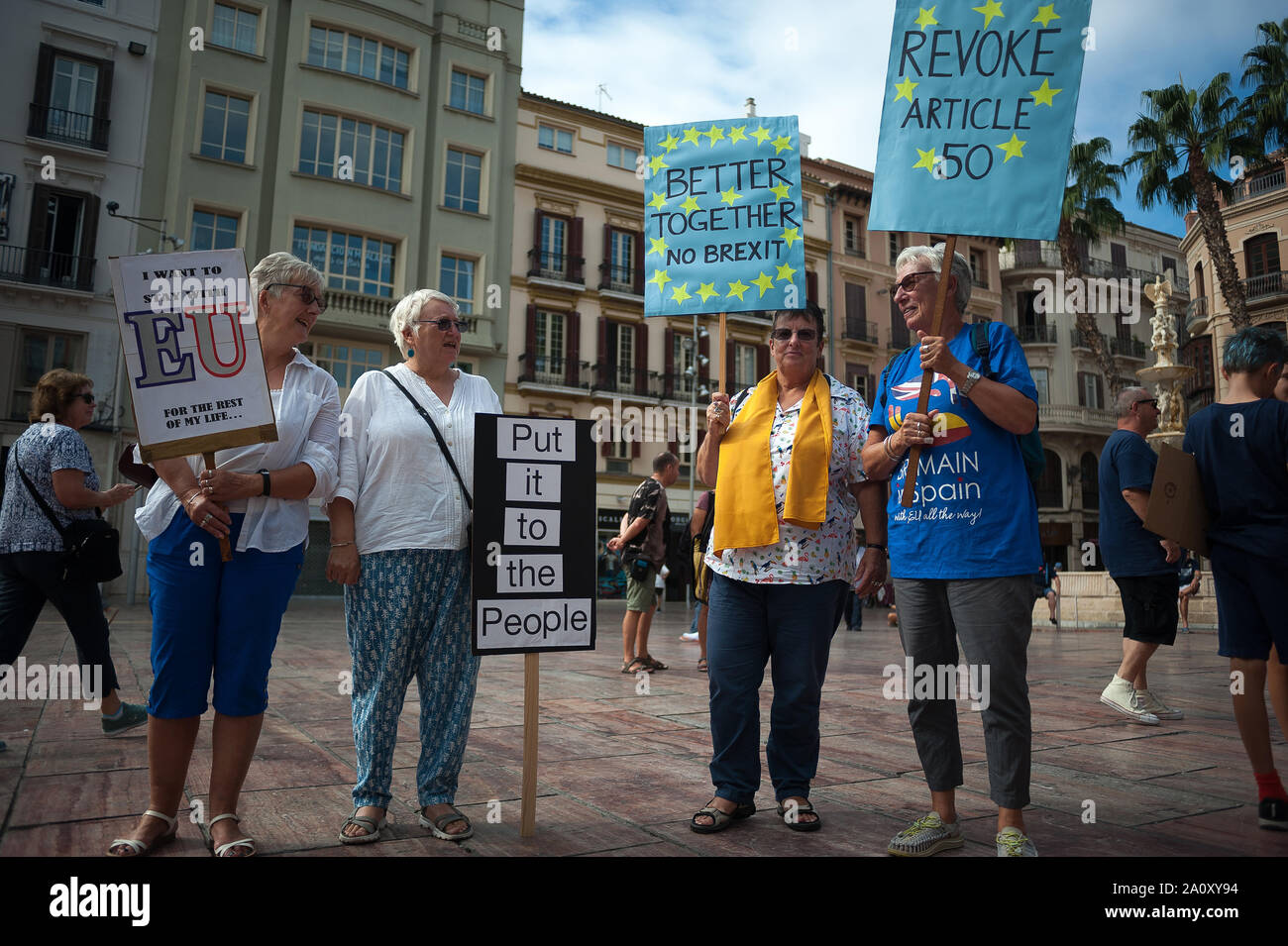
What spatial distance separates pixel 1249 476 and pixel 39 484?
5.49 metres

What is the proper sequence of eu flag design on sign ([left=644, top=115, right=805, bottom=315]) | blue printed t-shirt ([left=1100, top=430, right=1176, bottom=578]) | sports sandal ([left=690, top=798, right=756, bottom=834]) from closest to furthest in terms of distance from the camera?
sports sandal ([left=690, top=798, right=756, bottom=834])
eu flag design on sign ([left=644, top=115, right=805, bottom=315])
blue printed t-shirt ([left=1100, top=430, right=1176, bottom=578])

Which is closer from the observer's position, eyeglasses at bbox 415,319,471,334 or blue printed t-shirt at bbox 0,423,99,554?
eyeglasses at bbox 415,319,471,334

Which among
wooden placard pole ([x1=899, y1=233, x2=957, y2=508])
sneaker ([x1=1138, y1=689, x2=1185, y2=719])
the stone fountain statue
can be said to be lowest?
sneaker ([x1=1138, y1=689, x2=1185, y2=719])

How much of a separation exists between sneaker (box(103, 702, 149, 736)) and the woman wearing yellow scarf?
3.23 meters

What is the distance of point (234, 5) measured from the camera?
23.8 metres

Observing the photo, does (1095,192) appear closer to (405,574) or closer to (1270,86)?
(1270,86)

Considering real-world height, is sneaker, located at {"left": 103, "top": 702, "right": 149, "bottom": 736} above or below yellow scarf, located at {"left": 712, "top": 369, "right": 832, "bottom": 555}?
below

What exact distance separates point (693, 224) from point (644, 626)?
469 cm

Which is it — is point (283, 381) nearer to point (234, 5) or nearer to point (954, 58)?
point (954, 58)

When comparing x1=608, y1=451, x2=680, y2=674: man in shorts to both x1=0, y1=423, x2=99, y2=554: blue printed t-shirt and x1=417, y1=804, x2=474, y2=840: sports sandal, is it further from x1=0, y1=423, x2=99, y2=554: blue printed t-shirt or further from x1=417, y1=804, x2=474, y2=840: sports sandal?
x1=417, y1=804, x2=474, y2=840: sports sandal

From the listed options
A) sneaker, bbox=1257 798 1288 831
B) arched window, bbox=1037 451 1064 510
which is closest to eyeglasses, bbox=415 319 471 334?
sneaker, bbox=1257 798 1288 831

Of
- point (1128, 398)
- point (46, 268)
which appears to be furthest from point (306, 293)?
point (46, 268)

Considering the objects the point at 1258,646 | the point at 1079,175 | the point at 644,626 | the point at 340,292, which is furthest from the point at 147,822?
the point at 1079,175

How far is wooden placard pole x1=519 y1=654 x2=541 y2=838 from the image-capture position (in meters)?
2.92
